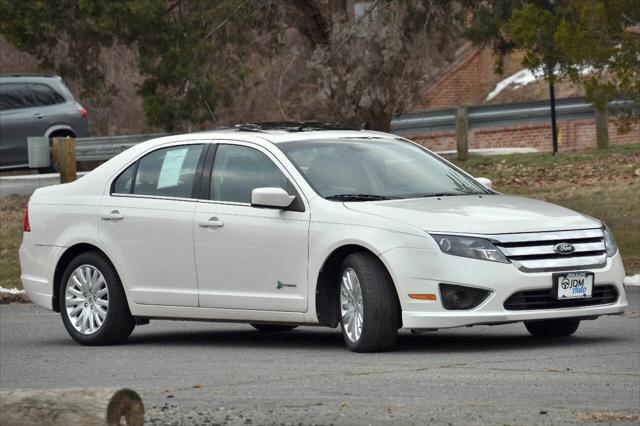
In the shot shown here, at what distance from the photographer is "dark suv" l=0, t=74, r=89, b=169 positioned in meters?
28.7

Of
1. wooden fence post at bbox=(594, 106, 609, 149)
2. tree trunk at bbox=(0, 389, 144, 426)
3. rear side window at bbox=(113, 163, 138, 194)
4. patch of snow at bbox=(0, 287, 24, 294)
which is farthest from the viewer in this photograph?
wooden fence post at bbox=(594, 106, 609, 149)

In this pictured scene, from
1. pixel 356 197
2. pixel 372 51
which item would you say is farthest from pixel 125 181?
pixel 372 51

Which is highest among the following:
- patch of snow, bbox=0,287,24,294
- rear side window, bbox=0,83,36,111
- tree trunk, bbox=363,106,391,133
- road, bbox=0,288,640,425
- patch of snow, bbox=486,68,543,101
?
patch of snow, bbox=486,68,543,101

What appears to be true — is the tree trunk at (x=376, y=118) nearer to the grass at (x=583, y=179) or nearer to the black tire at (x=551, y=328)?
the grass at (x=583, y=179)

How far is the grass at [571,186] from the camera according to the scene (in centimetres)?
2205

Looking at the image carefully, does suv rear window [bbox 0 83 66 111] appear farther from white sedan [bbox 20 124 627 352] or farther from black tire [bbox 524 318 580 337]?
black tire [bbox 524 318 580 337]

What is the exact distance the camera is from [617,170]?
27.1m

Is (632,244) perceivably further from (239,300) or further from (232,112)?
(232,112)

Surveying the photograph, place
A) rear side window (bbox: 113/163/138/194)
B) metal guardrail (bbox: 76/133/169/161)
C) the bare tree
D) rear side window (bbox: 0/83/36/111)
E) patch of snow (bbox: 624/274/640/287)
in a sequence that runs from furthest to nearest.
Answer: rear side window (bbox: 0/83/36/111), metal guardrail (bbox: 76/133/169/161), the bare tree, patch of snow (bbox: 624/274/640/287), rear side window (bbox: 113/163/138/194)

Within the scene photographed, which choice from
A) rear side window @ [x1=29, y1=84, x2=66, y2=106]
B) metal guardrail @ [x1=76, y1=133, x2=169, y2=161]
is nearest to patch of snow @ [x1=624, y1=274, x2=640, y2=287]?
metal guardrail @ [x1=76, y1=133, x2=169, y2=161]

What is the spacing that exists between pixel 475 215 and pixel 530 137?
3056cm

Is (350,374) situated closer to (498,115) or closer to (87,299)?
(87,299)

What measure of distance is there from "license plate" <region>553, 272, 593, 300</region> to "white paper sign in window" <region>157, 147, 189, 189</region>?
10.3 ft

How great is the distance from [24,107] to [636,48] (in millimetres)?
14137
